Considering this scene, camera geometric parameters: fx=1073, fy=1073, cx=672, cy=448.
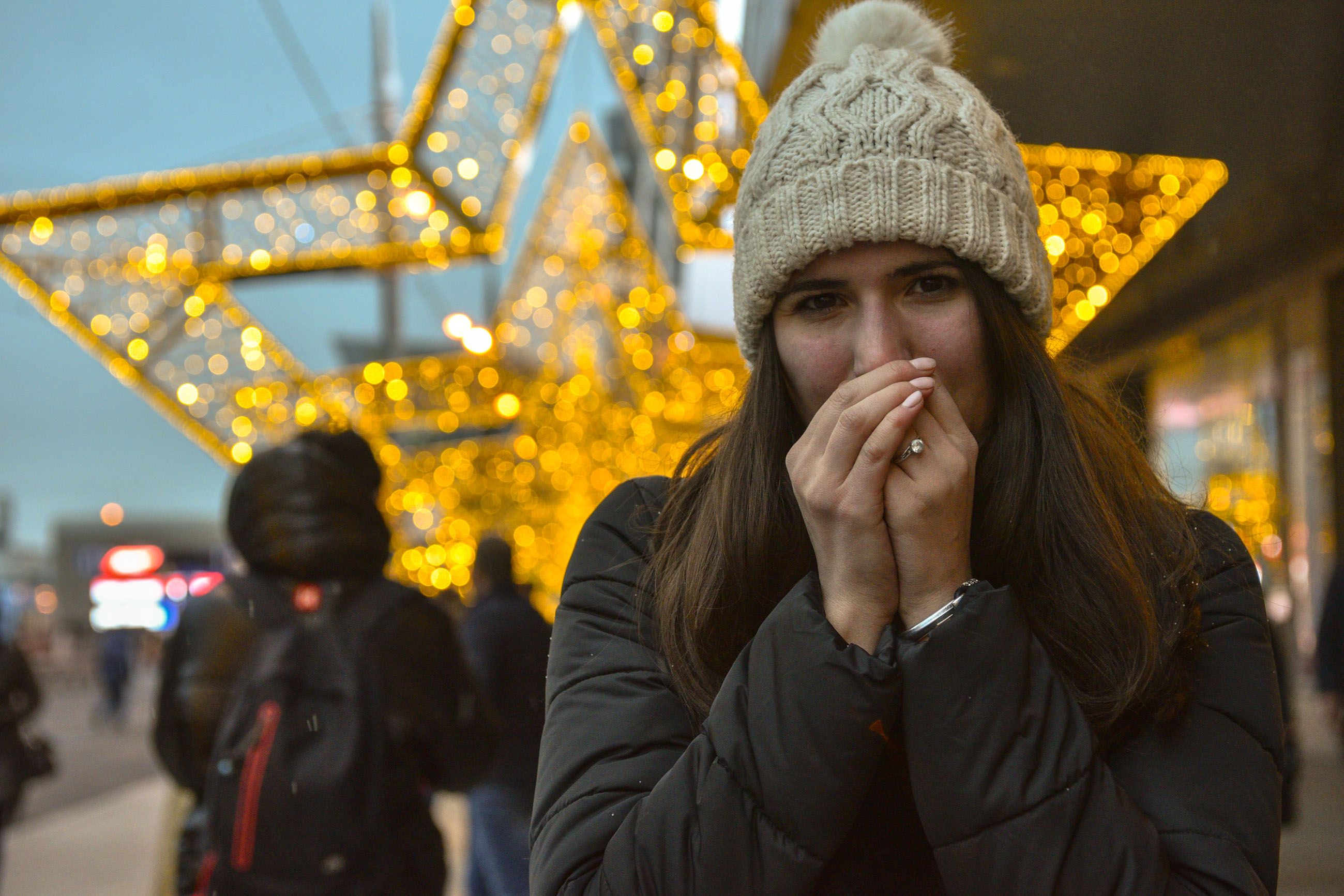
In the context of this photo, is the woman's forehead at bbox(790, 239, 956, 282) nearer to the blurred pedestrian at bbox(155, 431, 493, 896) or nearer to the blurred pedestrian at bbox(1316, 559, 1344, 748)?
the blurred pedestrian at bbox(155, 431, 493, 896)

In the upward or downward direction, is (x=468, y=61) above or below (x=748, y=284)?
above

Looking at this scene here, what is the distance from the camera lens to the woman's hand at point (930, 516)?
3.39 feet

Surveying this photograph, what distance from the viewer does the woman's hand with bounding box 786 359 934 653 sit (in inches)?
40.8

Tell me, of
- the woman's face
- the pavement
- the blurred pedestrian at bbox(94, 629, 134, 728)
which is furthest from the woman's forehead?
the blurred pedestrian at bbox(94, 629, 134, 728)

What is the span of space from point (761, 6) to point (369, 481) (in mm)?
2442

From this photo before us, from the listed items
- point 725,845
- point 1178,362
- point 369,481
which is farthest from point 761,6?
point 1178,362

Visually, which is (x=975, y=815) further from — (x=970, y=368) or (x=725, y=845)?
(x=970, y=368)

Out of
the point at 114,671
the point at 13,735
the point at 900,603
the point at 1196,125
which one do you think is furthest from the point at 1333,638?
the point at 114,671

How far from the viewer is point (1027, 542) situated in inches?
48.6

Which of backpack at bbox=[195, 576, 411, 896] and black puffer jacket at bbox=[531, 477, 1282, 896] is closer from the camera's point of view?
black puffer jacket at bbox=[531, 477, 1282, 896]

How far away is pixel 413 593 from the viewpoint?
2.84 m

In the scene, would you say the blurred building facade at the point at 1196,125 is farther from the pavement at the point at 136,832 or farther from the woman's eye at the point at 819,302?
the pavement at the point at 136,832

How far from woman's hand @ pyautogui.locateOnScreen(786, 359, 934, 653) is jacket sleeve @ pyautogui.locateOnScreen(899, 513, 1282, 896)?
2.3 inches

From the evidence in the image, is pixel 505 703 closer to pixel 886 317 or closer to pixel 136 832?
pixel 886 317
